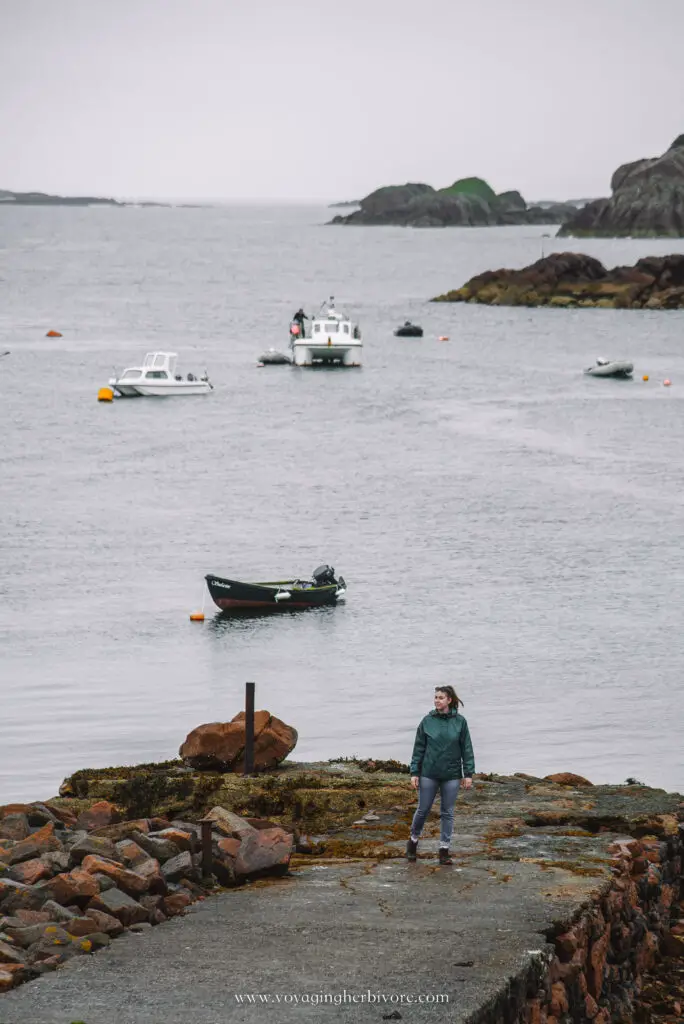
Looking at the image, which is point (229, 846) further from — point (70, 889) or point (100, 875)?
point (70, 889)

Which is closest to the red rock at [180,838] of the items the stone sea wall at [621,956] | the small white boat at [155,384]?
the stone sea wall at [621,956]

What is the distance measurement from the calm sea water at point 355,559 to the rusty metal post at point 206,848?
11.8 meters

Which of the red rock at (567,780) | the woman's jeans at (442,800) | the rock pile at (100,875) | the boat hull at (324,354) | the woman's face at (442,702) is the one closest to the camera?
the rock pile at (100,875)

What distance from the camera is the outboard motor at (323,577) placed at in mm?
38344

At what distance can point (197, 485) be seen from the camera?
5794 cm

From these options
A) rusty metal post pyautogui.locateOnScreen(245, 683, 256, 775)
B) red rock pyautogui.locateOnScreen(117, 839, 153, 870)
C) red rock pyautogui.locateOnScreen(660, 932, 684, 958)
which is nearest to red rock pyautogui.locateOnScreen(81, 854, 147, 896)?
red rock pyautogui.locateOnScreen(117, 839, 153, 870)

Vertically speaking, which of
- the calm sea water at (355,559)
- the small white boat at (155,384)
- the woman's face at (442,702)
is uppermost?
the woman's face at (442,702)

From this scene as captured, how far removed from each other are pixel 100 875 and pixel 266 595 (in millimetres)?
26097

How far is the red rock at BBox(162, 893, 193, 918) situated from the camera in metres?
12.2

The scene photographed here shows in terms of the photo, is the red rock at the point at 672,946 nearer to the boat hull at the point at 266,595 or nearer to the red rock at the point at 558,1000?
the red rock at the point at 558,1000

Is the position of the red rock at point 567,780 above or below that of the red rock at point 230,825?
below

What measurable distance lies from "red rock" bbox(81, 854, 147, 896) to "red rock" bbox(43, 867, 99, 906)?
272 mm

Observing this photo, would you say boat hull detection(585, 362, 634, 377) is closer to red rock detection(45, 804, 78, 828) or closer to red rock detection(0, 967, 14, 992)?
red rock detection(45, 804, 78, 828)

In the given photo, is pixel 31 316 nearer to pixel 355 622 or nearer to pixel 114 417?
pixel 114 417
